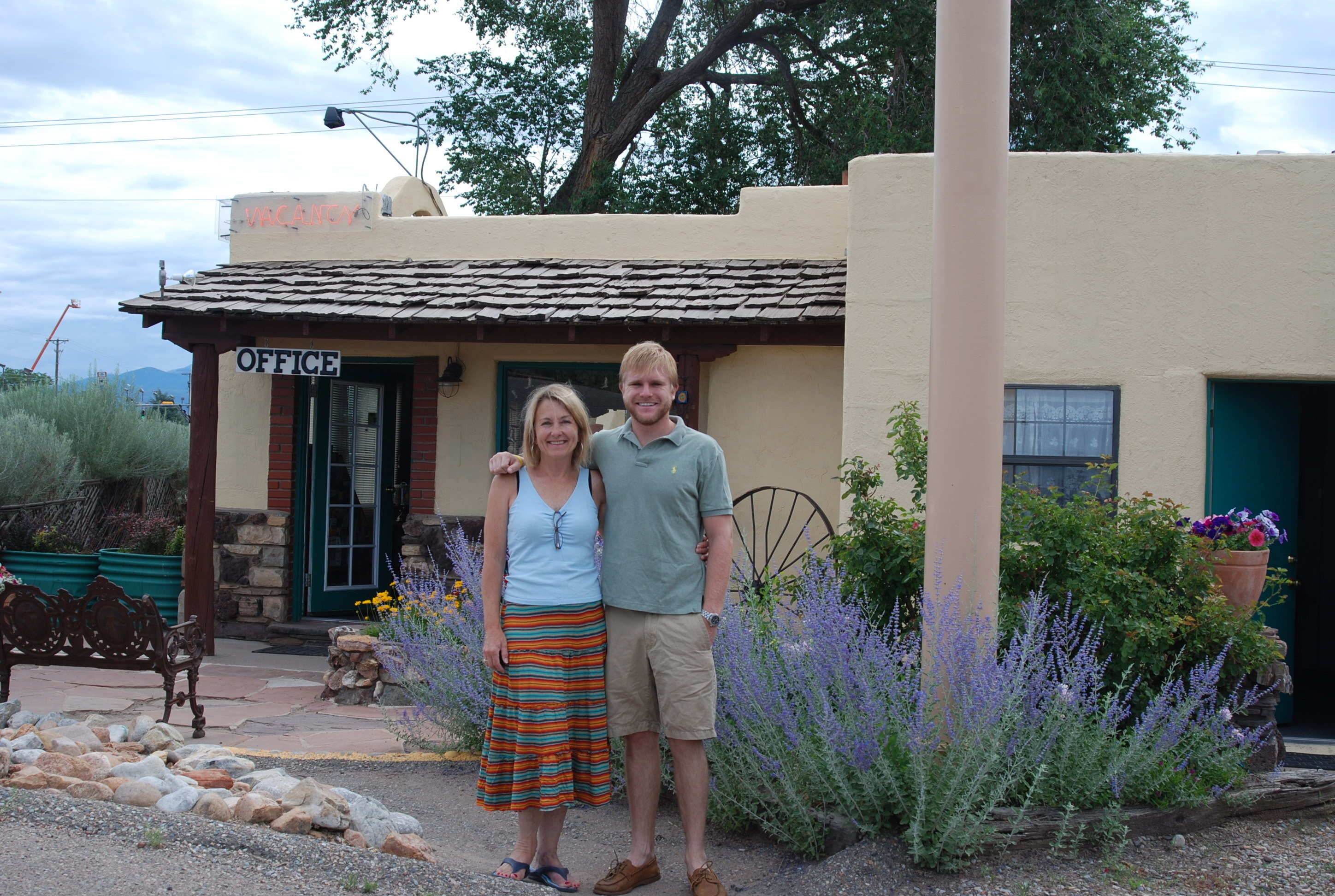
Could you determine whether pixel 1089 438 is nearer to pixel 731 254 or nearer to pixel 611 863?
pixel 731 254

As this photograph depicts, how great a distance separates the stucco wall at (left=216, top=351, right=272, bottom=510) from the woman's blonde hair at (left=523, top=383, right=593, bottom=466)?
6572 mm

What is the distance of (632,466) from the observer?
3.47 m

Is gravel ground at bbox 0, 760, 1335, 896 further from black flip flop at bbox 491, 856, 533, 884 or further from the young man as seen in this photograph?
the young man

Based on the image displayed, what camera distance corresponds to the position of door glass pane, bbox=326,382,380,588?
964cm

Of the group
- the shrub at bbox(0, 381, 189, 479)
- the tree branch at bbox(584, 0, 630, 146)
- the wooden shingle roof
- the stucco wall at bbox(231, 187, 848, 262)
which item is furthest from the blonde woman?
the tree branch at bbox(584, 0, 630, 146)

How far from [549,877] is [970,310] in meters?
2.34

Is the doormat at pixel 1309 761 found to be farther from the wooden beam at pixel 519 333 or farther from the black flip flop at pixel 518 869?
the black flip flop at pixel 518 869

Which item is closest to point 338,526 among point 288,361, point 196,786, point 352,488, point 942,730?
point 352,488

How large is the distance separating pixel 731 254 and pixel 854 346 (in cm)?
229

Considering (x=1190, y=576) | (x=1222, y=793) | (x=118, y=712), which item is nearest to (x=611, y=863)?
(x=1222, y=793)

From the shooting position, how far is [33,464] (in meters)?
10.3

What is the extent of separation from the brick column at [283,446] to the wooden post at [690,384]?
11.6 feet

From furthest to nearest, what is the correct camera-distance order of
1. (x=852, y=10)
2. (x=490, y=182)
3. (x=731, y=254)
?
(x=490, y=182) < (x=852, y=10) < (x=731, y=254)

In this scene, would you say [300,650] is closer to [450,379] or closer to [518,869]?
[450,379]
